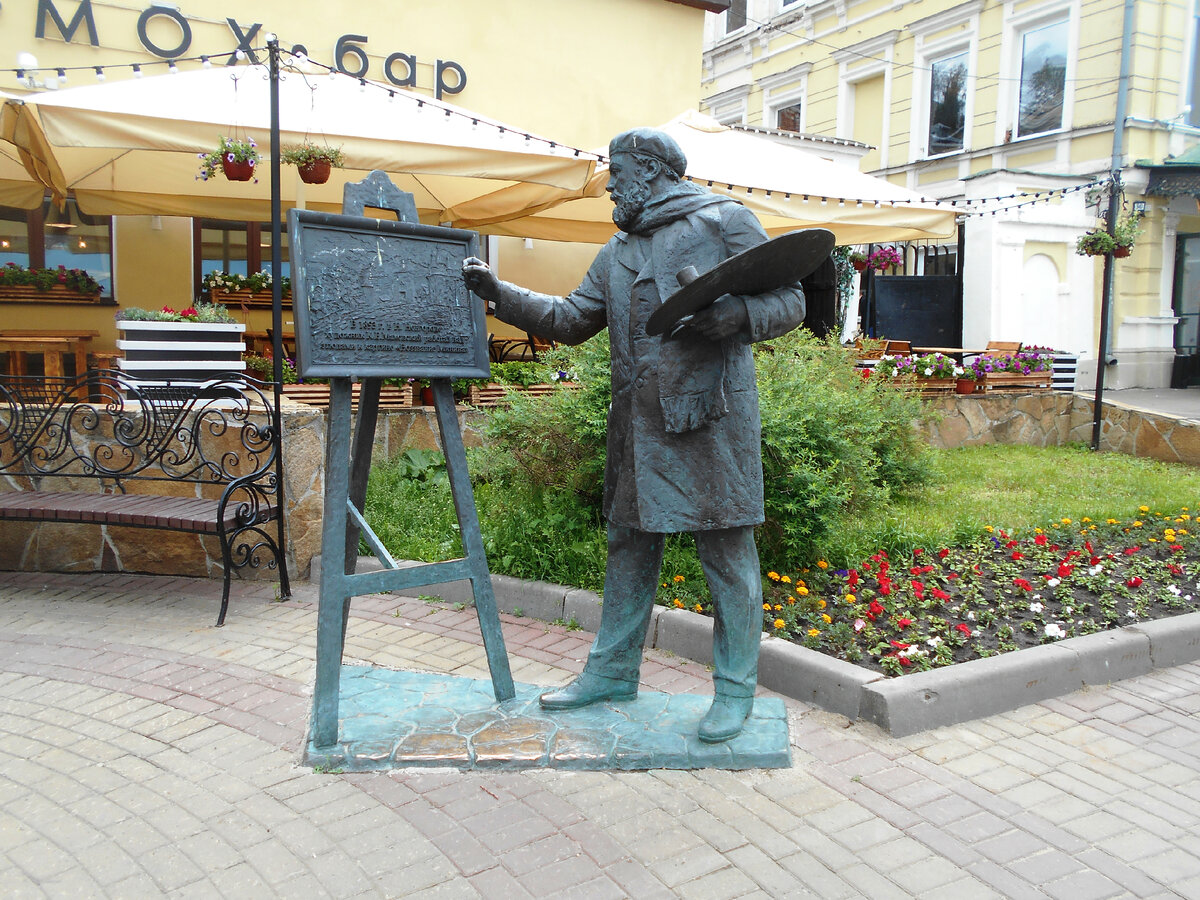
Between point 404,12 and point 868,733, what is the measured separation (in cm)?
982

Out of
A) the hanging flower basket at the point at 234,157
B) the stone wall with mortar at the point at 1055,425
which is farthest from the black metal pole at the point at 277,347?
the stone wall with mortar at the point at 1055,425

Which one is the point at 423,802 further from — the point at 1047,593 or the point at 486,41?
the point at 486,41

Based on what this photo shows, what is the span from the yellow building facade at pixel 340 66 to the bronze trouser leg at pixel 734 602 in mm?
6863

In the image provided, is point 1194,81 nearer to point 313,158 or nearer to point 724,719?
point 313,158

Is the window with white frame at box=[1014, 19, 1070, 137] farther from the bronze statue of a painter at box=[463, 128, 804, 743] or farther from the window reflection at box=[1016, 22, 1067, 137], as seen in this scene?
the bronze statue of a painter at box=[463, 128, 804, 743]

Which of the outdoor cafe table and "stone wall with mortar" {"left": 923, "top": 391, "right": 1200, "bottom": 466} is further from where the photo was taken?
"stone wall with mortar" {"left": 923, "top": 391, "right": 1200, "bottom": 466}

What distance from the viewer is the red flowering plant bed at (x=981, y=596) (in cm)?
400

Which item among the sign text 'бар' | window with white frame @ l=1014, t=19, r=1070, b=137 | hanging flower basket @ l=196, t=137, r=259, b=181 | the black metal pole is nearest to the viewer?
the black metal pole

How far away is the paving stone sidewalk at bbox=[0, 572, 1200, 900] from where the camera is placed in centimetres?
248

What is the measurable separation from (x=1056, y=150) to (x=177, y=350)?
574 inches

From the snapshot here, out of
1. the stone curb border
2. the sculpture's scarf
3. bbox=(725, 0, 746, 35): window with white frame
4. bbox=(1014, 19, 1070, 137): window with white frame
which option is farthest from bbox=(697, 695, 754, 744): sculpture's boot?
bbox=(725, 0, 746, 35): window with white frame

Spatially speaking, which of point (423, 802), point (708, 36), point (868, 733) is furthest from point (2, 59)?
point (708, 36)

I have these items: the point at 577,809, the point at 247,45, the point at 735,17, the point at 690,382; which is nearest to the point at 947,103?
the point at 735,17

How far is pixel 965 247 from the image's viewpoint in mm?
14719
